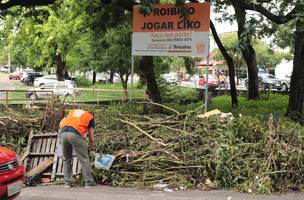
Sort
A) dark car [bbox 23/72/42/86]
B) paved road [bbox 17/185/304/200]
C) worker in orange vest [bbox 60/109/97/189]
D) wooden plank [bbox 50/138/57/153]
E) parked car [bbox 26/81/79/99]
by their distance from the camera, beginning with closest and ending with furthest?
1. paved road [bbox 17/185/304/200]
2. worker in orange vest [bbox 60/109/97/189]
3. wooden plank [bbox 50/138/57/153]
4. parked car [bbox 26/81/79/99]
5. dark car [bbox 23/72/42/86]

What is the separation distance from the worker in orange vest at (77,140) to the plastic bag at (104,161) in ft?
1.05

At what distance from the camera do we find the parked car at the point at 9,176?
5993 millimetres

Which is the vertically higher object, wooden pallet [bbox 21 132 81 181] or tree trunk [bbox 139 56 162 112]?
tree trunk [bbox 139 56 162 112]

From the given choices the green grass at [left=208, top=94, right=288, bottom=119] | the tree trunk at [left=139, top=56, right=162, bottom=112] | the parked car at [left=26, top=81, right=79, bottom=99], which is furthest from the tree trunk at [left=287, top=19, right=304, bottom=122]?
the parked car at [left=26, top=81, right=79, bottom=99]

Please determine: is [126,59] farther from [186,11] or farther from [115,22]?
[186,11]

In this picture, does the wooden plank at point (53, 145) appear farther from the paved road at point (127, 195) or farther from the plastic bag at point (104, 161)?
the paved road at point (127, 195)

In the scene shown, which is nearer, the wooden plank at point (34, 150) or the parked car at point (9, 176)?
the parked car at point (9, 176)

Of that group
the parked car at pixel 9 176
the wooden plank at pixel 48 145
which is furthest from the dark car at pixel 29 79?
the parked car at pixel 9 176

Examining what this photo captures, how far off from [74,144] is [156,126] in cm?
202

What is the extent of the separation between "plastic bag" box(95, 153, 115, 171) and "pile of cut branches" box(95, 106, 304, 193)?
16 centimetres

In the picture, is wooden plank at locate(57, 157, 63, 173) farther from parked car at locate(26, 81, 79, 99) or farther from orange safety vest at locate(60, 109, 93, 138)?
parked car at locate(26, 81, 79, 99)

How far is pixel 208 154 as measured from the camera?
854cm

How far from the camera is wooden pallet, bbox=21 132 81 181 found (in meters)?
9.03

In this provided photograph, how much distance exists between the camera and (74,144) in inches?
322
